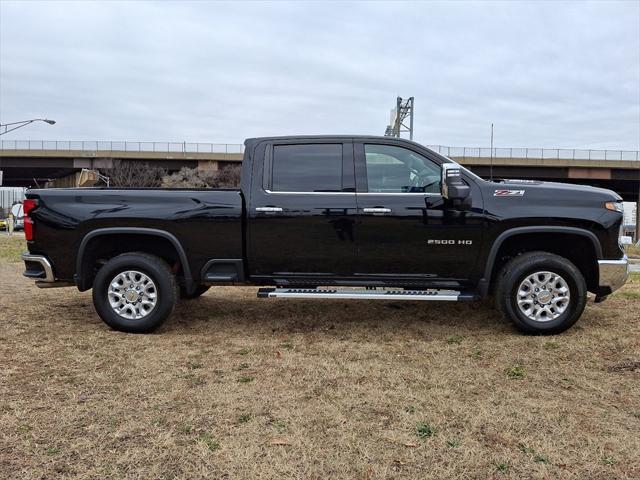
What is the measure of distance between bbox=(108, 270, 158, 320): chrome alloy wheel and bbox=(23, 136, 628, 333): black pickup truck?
0.01 metres

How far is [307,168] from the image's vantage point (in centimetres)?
530

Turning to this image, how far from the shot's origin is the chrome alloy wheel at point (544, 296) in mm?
5004

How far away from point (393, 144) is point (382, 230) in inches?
34.7

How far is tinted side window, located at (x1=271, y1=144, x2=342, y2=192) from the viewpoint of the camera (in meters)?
5.24

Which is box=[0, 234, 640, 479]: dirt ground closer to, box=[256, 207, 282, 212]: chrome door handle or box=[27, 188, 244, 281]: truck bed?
box=[27, 188, 244, 281]: truck bed

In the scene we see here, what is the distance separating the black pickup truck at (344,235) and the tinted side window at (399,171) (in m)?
0.01

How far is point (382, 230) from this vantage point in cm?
507

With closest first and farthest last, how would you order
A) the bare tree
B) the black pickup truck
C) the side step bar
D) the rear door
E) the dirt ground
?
the dirt ground → the side step bar → the black pickup truck → the rear door → the bare tree

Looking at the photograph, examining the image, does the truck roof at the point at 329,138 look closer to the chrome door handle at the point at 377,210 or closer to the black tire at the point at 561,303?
the chrome door handle at the point at 377,210

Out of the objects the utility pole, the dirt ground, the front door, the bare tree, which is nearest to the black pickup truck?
the front door

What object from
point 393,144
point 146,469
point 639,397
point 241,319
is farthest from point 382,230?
point 146,469

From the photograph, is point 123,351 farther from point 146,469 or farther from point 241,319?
point 146,469

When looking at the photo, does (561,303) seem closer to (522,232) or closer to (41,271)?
(522,232)

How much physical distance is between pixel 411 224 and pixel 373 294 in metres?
0.77
